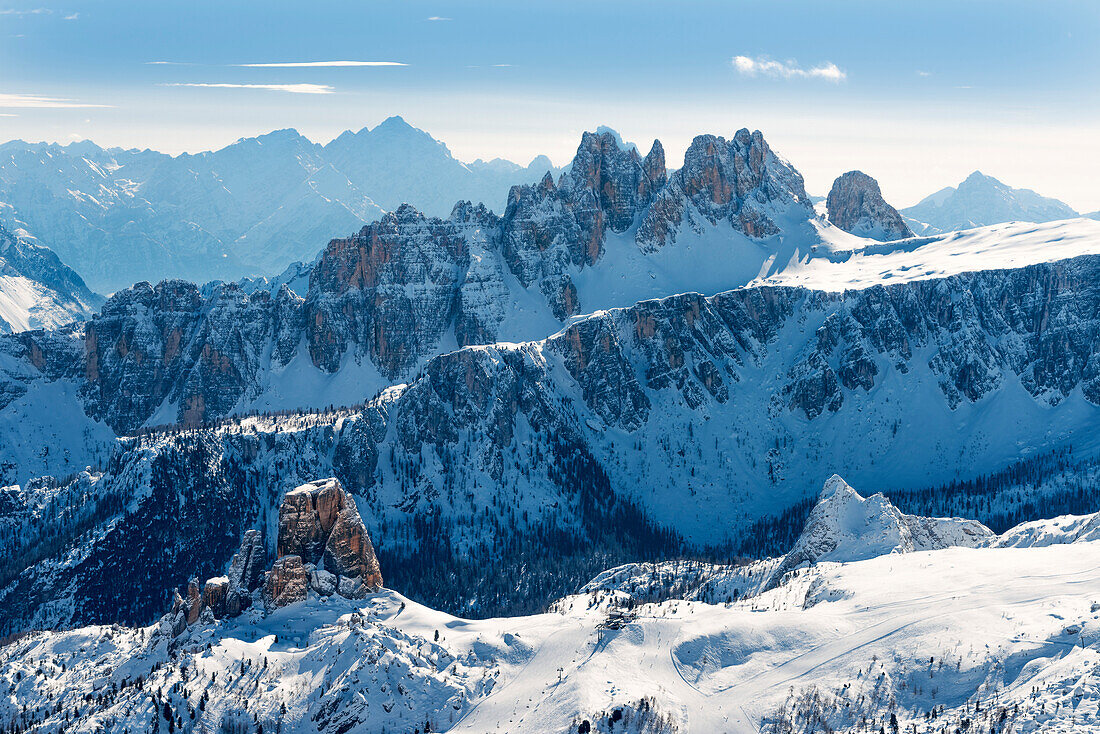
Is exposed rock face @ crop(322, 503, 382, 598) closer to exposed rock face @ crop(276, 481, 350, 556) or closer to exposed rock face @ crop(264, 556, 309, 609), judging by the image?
exposed rock face @ crop(276, 481, 350, 556)

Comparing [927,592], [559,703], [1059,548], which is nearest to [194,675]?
[559,703]

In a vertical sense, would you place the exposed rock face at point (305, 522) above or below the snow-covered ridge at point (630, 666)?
above

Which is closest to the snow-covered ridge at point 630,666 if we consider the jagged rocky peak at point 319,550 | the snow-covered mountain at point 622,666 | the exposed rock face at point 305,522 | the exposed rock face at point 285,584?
the snow-covered mountain at point 622,666

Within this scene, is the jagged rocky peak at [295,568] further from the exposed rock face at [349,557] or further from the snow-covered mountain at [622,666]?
the snow-covered mountain at [622,666]

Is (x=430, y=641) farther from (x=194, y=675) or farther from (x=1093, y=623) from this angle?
(x=1093, y=623)

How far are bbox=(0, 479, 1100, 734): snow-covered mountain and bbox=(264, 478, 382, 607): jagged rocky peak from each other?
7.94 feet

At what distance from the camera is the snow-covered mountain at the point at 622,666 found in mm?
140375

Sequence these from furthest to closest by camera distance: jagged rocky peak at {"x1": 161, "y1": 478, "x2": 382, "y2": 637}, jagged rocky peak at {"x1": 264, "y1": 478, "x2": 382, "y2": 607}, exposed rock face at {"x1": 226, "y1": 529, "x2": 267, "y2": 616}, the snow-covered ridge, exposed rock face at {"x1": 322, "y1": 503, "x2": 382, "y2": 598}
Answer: exposed rock face at {"x1": 322, "y1": 503, "x2": 382, "y2": 598}
jagged rocky peak at {"x1": 264, "y1": 478, "x2": 382, "y2": 607}
exposed rock face at {"x1": 226, "y1": 529, "x2": 267, "y2": 616}
jagged rocky peak at {"x1": 161, "y1": 478, "x2": 382, "y2": 637}
the snow-covered ridge

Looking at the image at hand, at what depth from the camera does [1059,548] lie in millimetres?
193375

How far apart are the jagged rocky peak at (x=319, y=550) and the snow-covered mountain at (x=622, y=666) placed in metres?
2.42

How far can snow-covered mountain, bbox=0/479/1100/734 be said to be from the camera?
140 metres

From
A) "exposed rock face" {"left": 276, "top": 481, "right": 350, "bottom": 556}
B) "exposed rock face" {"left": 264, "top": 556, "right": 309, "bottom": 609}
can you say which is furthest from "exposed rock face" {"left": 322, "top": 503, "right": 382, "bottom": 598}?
"exposed rock face" {"left": 264, "top": 556, "right": 309, "bottom": 609}

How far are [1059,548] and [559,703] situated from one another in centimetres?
11383

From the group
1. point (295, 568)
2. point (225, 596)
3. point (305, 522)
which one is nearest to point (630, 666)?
point (295, 568)
